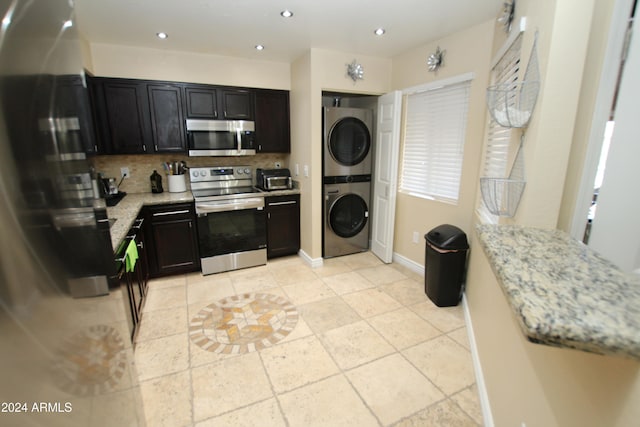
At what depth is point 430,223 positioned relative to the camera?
10.7 feet

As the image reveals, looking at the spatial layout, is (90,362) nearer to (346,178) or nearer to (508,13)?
(508,13)

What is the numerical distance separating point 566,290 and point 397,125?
2.98 meters

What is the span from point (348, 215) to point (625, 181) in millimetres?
3038

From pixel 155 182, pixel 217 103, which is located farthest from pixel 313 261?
pixel 217 103

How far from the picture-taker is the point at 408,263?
11.9 feet

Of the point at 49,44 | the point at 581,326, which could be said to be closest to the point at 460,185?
the point at 581,326

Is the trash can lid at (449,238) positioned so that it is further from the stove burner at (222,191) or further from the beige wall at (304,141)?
the stove burner at (222,191)

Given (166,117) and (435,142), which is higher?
(166,117)

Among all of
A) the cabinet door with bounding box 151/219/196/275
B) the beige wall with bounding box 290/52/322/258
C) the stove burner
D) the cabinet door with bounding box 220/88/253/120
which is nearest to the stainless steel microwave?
the cabinet door with bounding box 220/88/253/120

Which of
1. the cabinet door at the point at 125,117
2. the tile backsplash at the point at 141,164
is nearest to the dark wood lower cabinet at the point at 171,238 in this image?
the tile backsplash at the point at 141,164

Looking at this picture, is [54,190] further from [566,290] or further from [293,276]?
[293,276]

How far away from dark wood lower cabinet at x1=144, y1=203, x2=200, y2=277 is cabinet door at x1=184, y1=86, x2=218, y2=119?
109 cm

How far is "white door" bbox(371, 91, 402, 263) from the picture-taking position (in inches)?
134

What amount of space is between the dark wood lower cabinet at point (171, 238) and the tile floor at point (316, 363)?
26 centimetres
